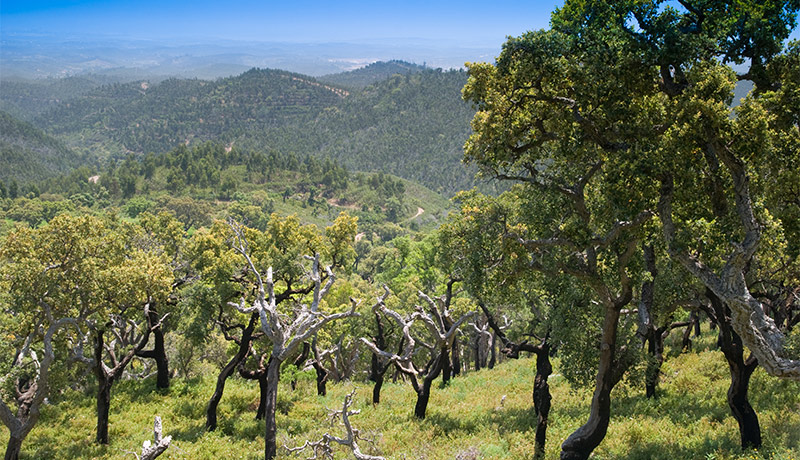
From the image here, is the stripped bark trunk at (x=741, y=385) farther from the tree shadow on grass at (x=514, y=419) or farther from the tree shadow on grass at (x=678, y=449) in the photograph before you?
the tree shadow on grass at (x=514, y=419)

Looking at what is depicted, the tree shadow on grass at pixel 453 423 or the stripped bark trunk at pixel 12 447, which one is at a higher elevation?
the stripped bark trunk at pixel 12 447

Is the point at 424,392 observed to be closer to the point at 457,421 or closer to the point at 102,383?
the point at 457,421

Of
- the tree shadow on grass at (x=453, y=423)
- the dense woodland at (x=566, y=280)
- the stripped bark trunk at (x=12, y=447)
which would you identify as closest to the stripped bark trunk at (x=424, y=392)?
the dense woodland at (x=566, y=280)

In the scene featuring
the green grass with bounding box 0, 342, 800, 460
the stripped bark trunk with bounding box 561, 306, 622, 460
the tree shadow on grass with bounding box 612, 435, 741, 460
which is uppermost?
the stripped bark trunk with bounding box 561, 306, 622, 460

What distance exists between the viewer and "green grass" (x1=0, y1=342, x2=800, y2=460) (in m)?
14.1

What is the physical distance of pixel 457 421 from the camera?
61.2 feet

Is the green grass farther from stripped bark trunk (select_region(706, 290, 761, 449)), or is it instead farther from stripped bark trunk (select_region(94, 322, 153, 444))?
stripped bark trunk (select_region(94, 322, 153, 444))

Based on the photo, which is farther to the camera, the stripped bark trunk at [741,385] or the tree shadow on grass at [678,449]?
the tree shadow on grass at [678,449]

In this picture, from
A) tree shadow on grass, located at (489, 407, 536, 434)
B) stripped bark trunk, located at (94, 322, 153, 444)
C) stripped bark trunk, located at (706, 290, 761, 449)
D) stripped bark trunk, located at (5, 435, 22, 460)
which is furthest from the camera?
stripped bark trunk, located at (94, 322, 153, 444)

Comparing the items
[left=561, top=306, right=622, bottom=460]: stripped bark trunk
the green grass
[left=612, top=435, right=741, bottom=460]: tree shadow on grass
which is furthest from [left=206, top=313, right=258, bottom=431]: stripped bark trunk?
[left=612, top=435, right=741, bottom=460]: tree shadow on grass

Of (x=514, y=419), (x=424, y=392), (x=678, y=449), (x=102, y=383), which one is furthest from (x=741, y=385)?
(x=102, y=383)

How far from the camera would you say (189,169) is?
180125 mm

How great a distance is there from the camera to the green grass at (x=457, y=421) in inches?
556

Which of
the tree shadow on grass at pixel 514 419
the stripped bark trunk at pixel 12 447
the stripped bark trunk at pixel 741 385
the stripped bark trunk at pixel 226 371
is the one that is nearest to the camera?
the stripped bark trunk at pixel 741 385
